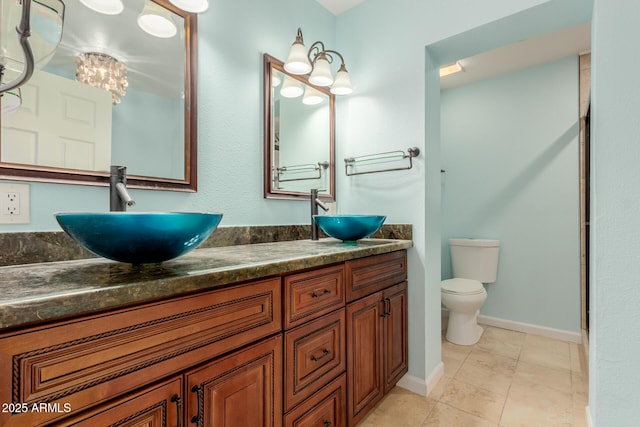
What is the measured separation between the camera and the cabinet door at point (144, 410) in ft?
1.89

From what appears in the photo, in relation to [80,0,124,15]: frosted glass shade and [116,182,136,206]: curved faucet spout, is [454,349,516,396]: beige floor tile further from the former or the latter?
[80,0,124,15]: frosted glass shade

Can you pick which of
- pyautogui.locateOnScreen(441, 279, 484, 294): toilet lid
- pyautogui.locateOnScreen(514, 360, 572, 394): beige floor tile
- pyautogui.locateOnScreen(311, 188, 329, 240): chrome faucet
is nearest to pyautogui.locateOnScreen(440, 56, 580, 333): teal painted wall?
pyautogui.locateOnScreen(441, 279, 484, 294): toilet lid

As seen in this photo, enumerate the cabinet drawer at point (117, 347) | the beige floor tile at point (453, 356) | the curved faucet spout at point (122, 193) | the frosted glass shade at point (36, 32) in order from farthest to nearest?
the beige floor tile at point (453, 356) < the curved faucet spout at point (122, 193) < the frosted glass shade at point (36, 32) < the cabinet drawer at point (117, 347)

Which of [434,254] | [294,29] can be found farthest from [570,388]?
[294,29]

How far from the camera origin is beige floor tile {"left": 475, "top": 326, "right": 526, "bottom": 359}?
7.35 feet

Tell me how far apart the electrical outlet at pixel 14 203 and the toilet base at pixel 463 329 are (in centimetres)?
254

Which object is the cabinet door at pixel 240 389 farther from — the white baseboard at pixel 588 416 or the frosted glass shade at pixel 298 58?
the white baseboard at pixel 588 416

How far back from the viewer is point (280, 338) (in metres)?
0.96

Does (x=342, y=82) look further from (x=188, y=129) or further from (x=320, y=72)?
(x=188, y=129)

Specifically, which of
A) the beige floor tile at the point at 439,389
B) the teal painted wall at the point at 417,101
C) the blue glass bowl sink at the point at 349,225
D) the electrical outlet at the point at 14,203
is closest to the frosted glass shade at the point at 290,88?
the teal painted wall at the point at 417,101

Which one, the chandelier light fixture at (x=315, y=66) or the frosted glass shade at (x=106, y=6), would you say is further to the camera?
the chandelier light fixture at (x=315, y=66)

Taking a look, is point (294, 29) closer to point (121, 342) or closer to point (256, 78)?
point (256, 78)

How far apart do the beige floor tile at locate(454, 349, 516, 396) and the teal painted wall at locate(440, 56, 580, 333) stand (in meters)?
0.72

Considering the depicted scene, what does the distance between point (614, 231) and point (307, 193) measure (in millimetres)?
1439
